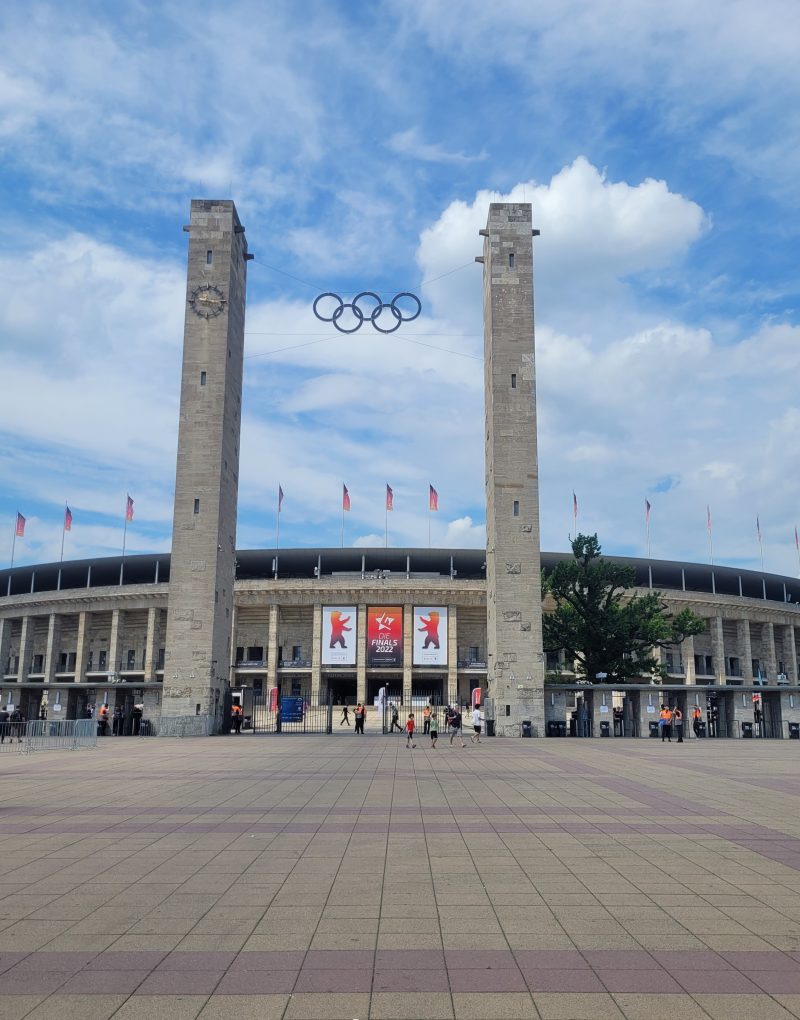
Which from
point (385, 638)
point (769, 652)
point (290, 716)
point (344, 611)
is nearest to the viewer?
point (290, 716)

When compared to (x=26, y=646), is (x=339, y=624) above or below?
above

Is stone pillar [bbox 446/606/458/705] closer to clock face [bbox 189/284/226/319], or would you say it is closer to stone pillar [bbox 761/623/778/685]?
stone pillar [bbox 761/623/778/685]

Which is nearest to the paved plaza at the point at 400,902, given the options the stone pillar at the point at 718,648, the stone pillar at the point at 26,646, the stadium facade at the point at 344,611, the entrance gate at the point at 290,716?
the stadium facade at the point at 344,611

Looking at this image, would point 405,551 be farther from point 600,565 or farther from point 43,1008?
point 43,1008

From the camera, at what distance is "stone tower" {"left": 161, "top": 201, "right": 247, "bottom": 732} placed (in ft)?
158

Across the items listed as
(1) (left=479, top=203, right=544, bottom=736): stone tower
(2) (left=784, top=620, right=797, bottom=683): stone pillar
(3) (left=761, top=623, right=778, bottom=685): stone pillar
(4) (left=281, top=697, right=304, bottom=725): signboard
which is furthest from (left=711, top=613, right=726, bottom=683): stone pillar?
(4) (left=281, top=697, right=304, bottom=725): signboard

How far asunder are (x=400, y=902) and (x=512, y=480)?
40.9 m

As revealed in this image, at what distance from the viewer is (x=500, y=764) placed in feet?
88.2

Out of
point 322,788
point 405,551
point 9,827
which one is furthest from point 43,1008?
point 405,551

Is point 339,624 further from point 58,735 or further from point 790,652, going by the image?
point 790,652

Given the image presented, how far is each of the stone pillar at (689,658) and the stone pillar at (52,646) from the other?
60022mm

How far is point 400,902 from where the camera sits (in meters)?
9.27

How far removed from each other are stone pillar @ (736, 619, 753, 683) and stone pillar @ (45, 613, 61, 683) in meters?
66.6

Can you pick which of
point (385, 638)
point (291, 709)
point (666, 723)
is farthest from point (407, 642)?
point (666, 723)
